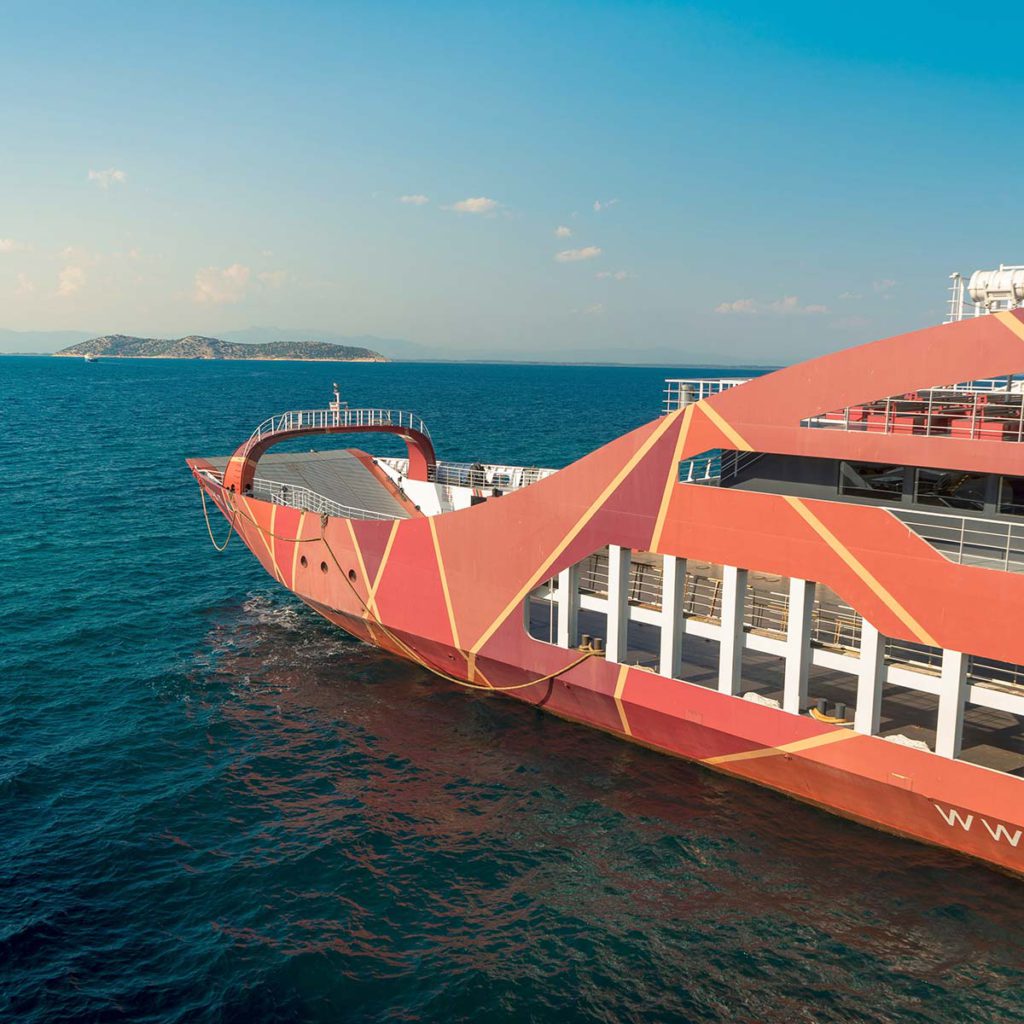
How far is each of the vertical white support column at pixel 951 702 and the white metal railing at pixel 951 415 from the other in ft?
11.5

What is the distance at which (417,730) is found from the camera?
19672 millimetres

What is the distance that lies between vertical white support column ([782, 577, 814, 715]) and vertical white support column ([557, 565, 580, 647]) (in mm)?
4773

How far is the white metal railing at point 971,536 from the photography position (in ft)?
44.1

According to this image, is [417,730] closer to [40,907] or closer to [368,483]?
[40,907]

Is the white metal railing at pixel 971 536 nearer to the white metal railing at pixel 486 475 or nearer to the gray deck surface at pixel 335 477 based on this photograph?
the white metal railing at pixel 486 475

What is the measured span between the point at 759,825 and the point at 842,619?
14.3 feet

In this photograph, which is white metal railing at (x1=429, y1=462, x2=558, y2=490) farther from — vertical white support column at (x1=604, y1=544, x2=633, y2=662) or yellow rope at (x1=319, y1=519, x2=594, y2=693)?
vertical white support column at (x1=604, y1=544, x2=633, y2=662)

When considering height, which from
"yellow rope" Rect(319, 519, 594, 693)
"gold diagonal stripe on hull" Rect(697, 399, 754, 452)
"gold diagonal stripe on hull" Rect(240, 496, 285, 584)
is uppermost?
"gold diagonal stripe on hull" Rect(697, 399, 754, 452)

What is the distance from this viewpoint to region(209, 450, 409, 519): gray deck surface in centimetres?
2942

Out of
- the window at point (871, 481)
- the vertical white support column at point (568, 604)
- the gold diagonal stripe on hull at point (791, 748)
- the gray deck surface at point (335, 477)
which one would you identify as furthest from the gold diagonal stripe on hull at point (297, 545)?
the window at point (871, 481)

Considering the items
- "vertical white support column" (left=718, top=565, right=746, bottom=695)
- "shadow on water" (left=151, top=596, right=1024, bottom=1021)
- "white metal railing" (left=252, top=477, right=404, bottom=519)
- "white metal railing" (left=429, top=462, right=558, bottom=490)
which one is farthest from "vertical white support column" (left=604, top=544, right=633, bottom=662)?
"white metal railing" (left=252, top=477, right=404, bottom=519)

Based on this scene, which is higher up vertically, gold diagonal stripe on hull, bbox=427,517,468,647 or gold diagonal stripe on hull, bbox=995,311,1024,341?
gold diagonal stripe on hull, bbox=995,311,1024,341

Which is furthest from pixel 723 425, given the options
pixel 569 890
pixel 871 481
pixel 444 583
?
pixel 569 890

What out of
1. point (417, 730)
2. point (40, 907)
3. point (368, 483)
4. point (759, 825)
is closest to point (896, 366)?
point (759, 825)
